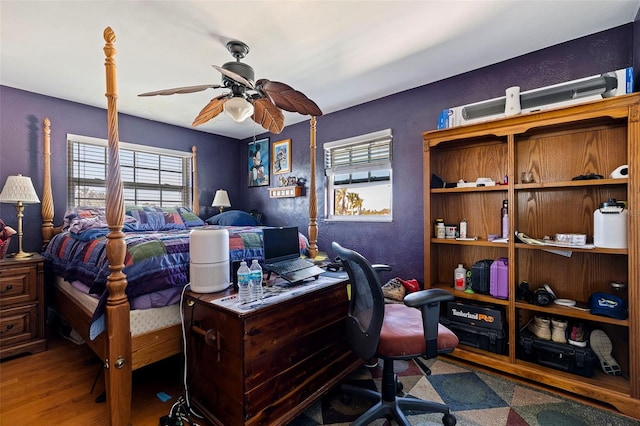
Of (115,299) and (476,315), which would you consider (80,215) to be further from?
(476,315)

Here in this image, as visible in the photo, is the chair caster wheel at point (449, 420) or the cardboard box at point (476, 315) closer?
the chair caster wheel at point (449, 420)

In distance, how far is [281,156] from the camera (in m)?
4.27

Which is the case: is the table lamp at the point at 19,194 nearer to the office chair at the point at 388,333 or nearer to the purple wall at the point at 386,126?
the purple wall at the point at 386,126

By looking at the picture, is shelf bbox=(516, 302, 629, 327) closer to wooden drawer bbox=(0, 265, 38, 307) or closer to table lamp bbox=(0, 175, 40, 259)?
wooden drawer bbox=(0, 265, 38, 307)

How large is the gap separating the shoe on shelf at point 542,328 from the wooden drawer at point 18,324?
4.13 meters

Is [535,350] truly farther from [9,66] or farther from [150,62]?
[9,66]

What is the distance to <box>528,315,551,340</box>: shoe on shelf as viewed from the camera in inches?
79.4

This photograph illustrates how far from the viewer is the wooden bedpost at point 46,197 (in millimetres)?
2979

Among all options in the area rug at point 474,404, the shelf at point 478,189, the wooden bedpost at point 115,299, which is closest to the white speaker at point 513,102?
the shelf at point 478,189

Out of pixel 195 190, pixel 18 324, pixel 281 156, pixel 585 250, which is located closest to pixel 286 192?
pixel 281 156

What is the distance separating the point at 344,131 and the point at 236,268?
244 centimetres

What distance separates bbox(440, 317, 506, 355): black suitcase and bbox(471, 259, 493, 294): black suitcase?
292 millimetres

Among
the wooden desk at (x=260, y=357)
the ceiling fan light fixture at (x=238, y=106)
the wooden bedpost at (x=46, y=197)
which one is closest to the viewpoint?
the wooden desk at (x=260, y=357)

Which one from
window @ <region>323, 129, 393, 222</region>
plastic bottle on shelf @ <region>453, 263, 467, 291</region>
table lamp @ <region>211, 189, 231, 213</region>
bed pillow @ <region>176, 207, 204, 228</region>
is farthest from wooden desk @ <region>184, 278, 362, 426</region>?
table lamp @ <region>211, 189, 231, 213</region>
